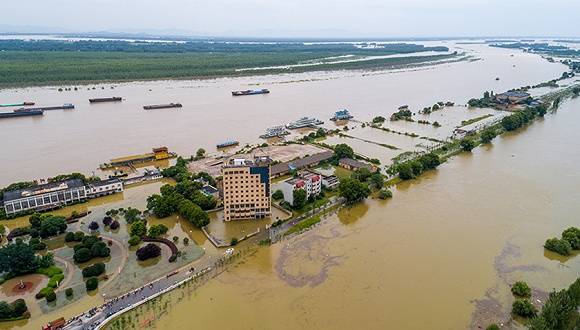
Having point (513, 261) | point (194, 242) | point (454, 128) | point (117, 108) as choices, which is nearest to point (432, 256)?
point (513, 261)

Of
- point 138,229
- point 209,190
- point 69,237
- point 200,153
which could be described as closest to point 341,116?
point 200,153

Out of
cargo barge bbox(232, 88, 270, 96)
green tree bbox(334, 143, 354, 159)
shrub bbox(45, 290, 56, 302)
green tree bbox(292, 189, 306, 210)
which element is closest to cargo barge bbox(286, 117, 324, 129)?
green tree bbox(334, 143, 354, 159)

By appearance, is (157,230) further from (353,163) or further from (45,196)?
(353,163)

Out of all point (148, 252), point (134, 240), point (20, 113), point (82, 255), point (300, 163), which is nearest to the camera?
point (82, 255)

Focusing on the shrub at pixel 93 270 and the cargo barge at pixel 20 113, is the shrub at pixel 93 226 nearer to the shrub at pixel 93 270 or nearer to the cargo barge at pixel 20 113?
the shrub at pixel 93 270

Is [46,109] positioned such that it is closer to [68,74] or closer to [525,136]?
[68,74]
